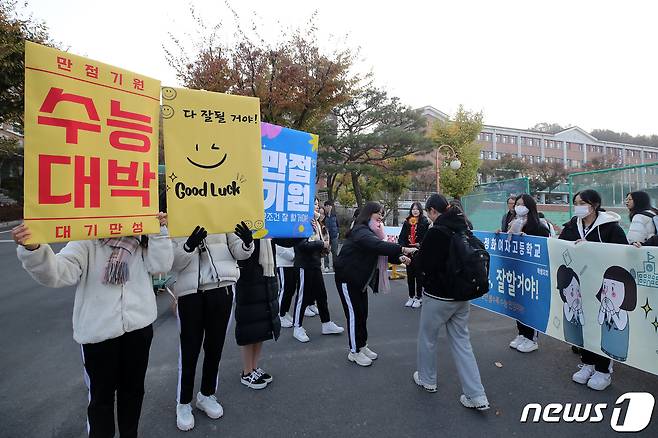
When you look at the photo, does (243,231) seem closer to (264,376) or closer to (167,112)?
(167,112)

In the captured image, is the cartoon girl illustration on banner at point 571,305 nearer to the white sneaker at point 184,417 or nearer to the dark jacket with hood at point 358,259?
the dark jacket with hood at point 358,259

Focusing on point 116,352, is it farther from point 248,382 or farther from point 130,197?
point 248,382

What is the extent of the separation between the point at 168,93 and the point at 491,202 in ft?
28.2

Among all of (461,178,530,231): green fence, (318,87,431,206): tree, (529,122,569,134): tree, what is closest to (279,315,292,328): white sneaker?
(461,178,530,231): green fence

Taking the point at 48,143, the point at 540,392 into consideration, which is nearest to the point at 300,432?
the point at 540,392

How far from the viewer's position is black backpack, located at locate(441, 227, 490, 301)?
302 cm

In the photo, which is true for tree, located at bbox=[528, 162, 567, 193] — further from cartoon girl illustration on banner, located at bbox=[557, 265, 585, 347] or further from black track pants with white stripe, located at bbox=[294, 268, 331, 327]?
black track pants with white stripe, located at bbox=[294, 268, 331, 327]

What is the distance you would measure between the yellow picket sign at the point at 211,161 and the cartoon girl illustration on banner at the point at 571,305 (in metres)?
3.23

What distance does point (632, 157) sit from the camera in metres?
64.2

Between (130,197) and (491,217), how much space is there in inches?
348

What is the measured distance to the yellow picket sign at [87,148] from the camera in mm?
1672

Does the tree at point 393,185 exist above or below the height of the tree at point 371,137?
below

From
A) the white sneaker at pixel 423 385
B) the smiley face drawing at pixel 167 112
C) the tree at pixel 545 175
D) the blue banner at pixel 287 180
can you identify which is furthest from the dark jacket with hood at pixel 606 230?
the tree at pixel 545 175

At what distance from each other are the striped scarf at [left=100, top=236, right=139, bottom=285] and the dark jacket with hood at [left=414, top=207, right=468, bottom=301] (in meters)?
2.25
